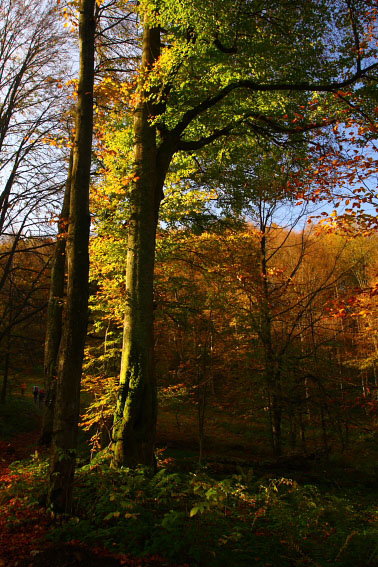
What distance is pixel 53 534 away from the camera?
10.9 ft

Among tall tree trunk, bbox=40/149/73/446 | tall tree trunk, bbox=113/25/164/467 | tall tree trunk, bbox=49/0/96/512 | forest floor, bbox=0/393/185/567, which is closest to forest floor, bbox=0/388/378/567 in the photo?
forest floor, bbox=0/393/185/567

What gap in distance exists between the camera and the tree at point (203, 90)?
5169 millimetres

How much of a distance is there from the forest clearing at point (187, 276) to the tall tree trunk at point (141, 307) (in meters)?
0.03

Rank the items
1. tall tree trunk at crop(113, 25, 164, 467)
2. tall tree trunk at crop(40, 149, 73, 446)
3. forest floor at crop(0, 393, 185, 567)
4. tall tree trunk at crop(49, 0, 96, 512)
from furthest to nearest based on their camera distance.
A: tall tree trunk at crop(40, 149, 73, 446) → tall tree trunk at crop(113, 25, 164, 467) → tall tree trunk at crop(49, 0, 96, 512) → forest floor at crop(0, 393, 185, 567)

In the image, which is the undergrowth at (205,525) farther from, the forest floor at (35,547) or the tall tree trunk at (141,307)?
the tall tree trunk at (141,307)

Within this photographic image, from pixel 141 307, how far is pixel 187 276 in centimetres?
386

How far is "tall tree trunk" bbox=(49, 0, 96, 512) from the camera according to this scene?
374 cm

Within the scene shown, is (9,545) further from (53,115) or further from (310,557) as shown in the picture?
(53,115)

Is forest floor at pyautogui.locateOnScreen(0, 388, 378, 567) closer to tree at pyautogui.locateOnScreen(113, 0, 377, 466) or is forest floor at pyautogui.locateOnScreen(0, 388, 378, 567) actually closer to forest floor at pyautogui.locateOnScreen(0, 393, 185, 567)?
forest floor at pyautogui.locateOnScreen(0, 393, 185, 567)

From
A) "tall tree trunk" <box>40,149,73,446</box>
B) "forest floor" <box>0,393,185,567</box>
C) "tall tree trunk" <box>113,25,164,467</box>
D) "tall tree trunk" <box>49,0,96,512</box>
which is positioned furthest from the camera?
"tall tree trunk" <box>40,149,73,446</box>

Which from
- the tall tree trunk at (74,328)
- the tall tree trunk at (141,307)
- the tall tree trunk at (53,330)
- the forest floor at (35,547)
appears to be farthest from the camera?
the tall tree trunk at (53,330)

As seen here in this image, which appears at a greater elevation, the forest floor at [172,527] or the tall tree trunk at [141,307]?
the tall tree trunk at [141,307]

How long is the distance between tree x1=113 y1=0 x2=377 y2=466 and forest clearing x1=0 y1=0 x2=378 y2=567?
0.11 ft

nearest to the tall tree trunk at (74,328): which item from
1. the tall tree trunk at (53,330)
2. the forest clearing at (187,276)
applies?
the forest clearing at (187,276)
